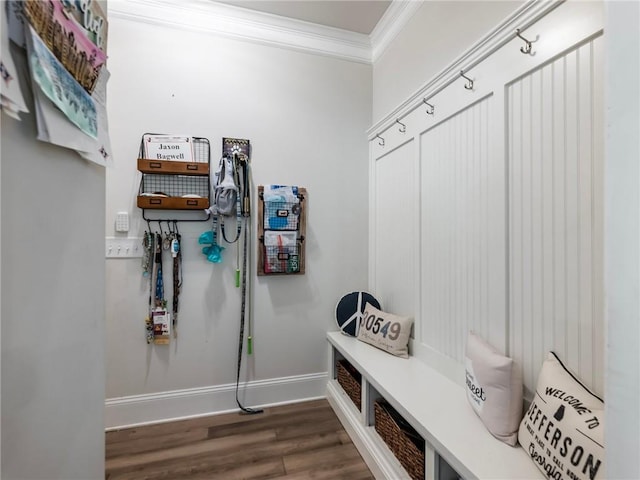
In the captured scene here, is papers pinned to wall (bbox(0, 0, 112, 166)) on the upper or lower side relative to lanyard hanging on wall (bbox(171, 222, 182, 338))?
upper

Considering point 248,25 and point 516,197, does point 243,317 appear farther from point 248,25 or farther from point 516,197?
point 248,25

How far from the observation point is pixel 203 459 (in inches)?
67.8

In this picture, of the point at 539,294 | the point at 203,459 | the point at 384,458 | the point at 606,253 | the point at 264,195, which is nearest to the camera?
the point at 606,253

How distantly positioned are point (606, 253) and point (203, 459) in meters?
2.08

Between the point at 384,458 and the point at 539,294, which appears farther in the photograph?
the point at 384,458

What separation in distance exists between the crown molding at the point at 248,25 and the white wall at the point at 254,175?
0.06 metres

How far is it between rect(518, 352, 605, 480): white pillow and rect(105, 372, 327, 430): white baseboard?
1612 millimetres

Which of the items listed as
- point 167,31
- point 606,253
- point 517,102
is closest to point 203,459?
point 606,253

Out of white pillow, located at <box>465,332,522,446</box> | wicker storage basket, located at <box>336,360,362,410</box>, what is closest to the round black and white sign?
wicker storage basket, located at <box>336,360,362,410</box>

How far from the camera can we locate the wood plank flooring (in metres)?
1.62

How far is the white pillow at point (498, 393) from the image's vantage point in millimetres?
1127

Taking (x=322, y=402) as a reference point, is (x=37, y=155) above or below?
above

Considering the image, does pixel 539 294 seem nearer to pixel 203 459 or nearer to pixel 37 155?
pixel 37 155

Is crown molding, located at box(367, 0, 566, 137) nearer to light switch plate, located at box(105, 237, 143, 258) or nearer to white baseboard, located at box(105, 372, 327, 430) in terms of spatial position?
light switch plate, located at box(105, 237, 143, 258)
